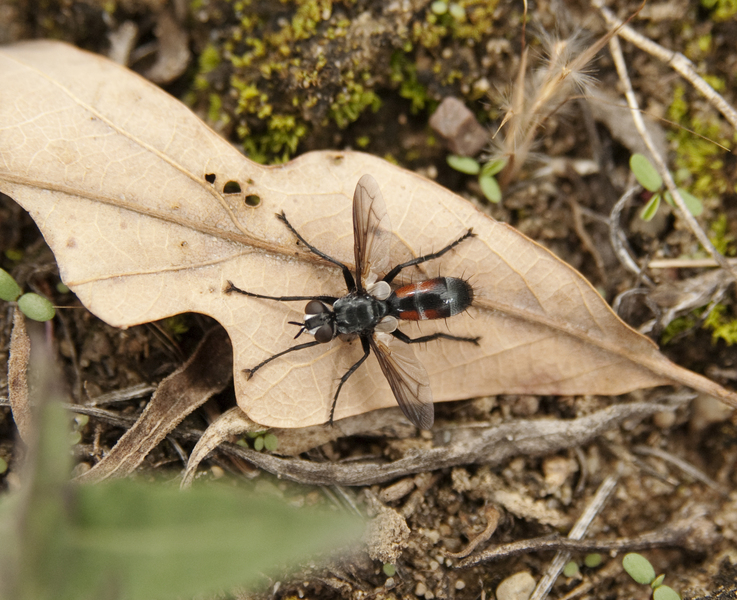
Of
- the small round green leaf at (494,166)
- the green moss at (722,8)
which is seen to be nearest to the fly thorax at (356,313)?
the small round green leaf at (494,166)

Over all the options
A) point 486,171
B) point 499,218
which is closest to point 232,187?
point 486,171

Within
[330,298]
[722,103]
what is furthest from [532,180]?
[330,298]

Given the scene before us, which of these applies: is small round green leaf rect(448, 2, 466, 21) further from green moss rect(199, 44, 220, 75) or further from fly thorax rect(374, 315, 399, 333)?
fly thorax rect(374, 315, 399, 333)

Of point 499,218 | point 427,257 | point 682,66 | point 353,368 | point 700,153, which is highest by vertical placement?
point 682,66

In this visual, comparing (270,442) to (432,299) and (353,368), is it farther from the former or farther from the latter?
(432,299)

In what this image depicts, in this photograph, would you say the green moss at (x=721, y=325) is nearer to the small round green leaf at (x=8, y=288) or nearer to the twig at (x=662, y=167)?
the twig at (x=662, y=167)

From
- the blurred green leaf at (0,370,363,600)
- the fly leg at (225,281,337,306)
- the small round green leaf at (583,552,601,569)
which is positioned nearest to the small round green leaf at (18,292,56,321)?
the fly leg at (225,281,337,306)
